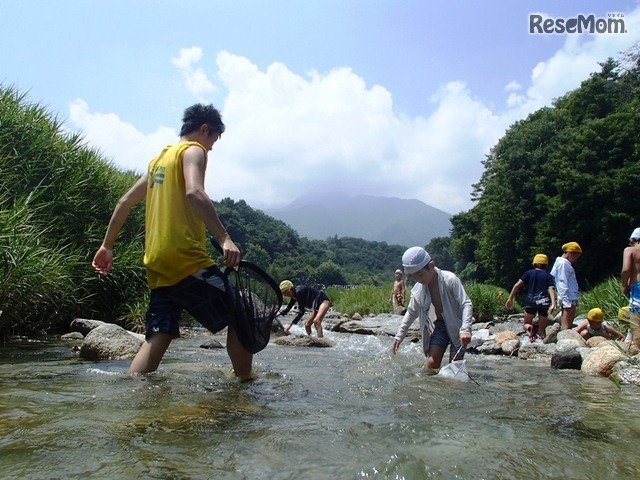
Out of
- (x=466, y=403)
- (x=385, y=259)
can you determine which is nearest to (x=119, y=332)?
(x=466, y=403)

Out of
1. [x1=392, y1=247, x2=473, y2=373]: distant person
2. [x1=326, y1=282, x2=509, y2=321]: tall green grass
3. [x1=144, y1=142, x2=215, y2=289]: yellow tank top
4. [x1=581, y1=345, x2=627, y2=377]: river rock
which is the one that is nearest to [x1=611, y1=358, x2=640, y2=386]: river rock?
[x1=581, y1=345, x2=627, y2=377]: river rock

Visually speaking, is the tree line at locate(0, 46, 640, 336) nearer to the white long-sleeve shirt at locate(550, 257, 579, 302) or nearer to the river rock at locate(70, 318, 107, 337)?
the river rock at locate(70, 318, 107, 337)

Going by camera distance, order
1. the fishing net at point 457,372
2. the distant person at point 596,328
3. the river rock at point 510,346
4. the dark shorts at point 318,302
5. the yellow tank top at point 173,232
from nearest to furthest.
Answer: the yellow tank top at point 173,232 → the fishing net at point 457,372 → the distant person at point 596,328 → the river rock at point 510,346 → the dark shorts at point 318,302

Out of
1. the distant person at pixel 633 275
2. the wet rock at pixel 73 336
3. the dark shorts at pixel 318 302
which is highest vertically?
the distant person at pixel 633 275

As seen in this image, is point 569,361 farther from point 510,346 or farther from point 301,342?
point 301,342

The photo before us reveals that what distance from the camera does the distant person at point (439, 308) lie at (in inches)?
229

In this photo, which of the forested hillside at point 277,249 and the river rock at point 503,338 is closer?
the river rock at point 503,338

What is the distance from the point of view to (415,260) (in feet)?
18.6

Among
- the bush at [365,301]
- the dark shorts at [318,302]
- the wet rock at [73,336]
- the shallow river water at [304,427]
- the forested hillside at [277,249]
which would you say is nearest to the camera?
the shallow river water at [304,427]

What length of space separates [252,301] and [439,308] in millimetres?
2545

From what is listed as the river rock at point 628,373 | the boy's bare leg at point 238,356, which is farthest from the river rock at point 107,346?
the river rock at point 628,373

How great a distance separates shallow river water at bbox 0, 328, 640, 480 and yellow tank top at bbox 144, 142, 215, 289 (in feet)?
2.80

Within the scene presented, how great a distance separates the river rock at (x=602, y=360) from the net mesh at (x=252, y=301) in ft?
13.5

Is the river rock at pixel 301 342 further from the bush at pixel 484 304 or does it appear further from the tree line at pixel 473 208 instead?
the bush at pixel 484 304
